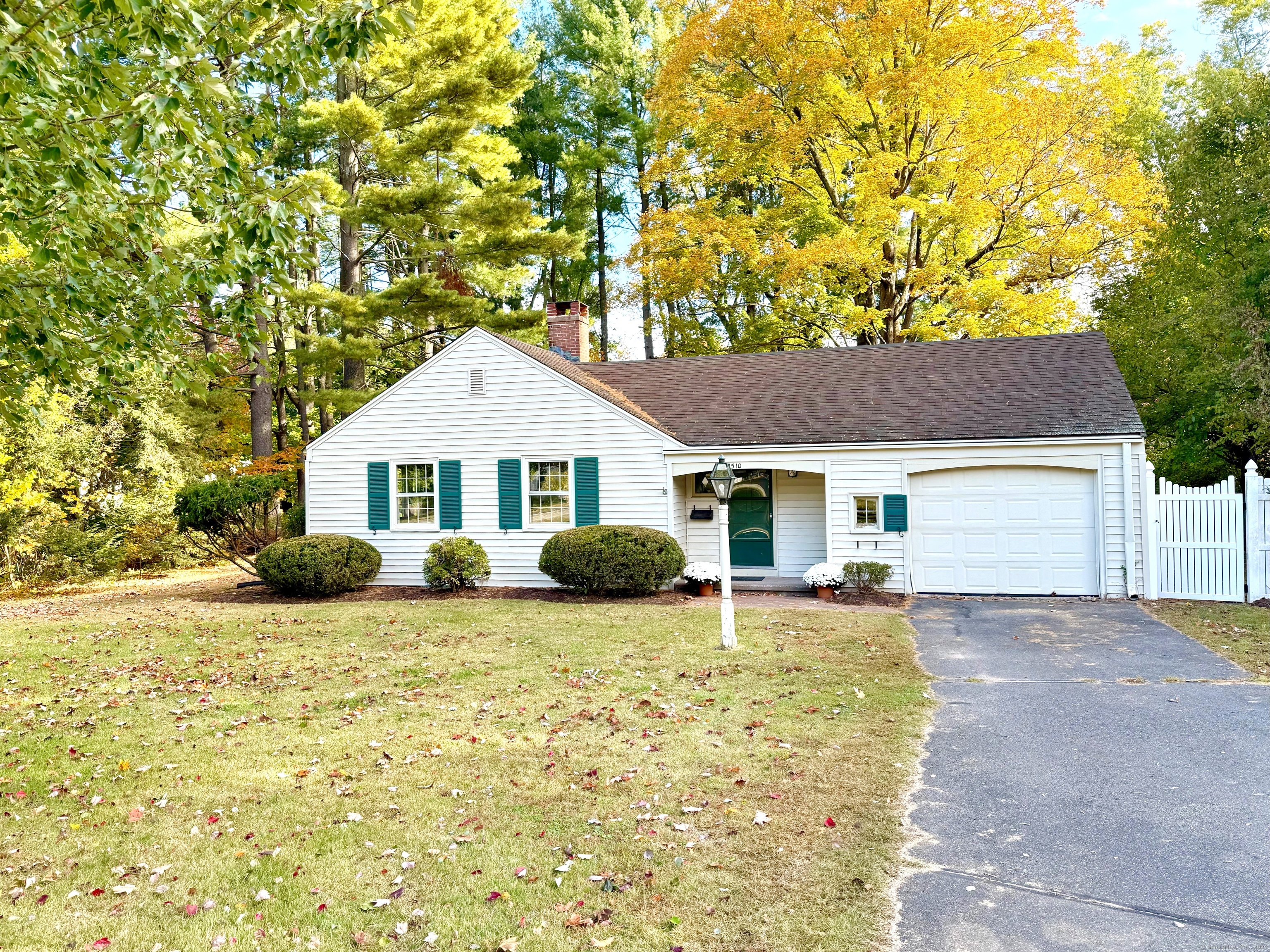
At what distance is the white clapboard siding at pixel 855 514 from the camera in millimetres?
13773

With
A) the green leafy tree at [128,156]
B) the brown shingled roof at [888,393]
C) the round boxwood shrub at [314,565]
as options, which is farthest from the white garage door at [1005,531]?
the green leafy tree at [128,156]

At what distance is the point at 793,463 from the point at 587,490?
12.1 feet

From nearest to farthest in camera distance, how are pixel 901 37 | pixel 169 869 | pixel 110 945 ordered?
pixel 110 945, pixel 169 869, pixel 901 37

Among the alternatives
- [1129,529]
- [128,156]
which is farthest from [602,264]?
[128,156]

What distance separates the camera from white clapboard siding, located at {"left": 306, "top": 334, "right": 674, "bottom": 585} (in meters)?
14.8

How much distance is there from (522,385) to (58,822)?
11052 millimetres

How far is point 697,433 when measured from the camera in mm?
15172

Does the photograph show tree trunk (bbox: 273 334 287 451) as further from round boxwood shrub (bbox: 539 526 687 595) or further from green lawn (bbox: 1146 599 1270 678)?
green lawn (bbox: 1146 599 1270 678)

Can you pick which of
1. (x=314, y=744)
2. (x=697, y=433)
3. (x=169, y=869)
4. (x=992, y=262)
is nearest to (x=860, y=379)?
(x=697, y=433)

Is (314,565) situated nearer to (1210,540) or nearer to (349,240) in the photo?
(349,240)

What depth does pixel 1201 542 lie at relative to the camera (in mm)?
12258

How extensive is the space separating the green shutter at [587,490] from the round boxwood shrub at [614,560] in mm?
873

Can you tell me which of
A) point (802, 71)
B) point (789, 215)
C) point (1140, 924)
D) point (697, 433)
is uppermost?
point (802, 71)

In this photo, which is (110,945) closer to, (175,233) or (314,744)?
(314,744)
